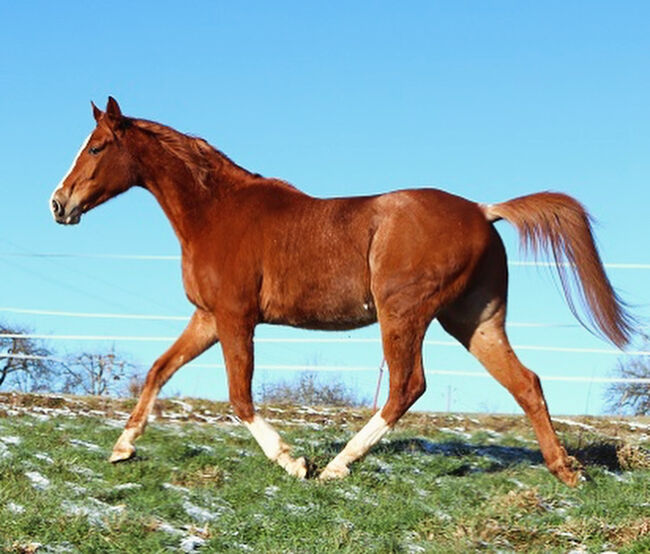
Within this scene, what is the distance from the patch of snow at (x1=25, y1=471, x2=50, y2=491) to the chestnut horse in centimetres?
74

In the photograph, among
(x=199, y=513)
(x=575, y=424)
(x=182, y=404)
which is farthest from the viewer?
(x=182, y=404)

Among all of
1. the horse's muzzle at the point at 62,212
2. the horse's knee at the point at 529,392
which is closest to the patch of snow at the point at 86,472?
the horse's muzzle at the point at 62,212

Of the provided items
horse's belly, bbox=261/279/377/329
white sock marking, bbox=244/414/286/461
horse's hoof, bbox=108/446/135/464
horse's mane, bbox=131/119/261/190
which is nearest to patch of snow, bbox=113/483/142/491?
horse's hoof, bbox=108/446/135/464

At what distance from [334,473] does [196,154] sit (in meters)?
2.79

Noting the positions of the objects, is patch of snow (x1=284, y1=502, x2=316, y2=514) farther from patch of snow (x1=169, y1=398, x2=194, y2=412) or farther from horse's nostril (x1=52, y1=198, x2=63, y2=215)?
patch of snow (x1=169, y1=398, x2=194, y2=412)

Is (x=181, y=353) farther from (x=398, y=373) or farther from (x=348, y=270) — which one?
(x=398, y=373)

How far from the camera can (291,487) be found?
20.9ft

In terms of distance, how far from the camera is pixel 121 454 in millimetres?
7164

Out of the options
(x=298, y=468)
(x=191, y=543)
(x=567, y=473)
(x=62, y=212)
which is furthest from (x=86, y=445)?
(x=567, y=473)

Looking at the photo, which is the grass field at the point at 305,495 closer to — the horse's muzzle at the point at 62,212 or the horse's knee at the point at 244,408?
the horse's knee at the point at 244,408

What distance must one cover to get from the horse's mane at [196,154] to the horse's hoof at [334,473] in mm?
2404

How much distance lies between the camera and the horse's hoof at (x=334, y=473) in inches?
263

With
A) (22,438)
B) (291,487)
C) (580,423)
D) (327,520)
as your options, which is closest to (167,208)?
(22,438)

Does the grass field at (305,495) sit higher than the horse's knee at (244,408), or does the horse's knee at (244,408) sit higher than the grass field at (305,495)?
the horse's knee at (244,408)
